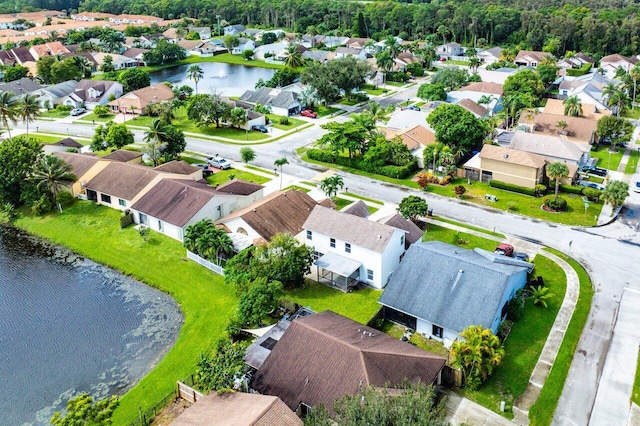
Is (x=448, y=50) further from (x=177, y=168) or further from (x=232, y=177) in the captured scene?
(x=177, y=168)

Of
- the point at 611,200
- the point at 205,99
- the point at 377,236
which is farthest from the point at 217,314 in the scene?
the point at 205,99

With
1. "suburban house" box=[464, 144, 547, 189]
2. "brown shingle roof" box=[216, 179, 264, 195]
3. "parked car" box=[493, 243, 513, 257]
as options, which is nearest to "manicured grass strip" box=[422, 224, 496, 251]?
"parked car" box=[493, 243, 513, 257]

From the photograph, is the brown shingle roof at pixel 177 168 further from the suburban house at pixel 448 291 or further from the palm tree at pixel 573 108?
the palm tree at pixel 573 108

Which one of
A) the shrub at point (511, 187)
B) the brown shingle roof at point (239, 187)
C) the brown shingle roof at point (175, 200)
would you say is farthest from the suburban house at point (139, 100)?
the shrub at point (511, 187)

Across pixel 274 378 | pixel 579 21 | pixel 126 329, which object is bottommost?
pixel 126 329

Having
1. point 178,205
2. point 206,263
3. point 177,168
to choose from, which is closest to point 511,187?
point 206,263

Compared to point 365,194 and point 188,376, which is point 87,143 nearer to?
point 365,194
